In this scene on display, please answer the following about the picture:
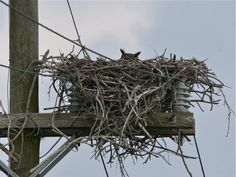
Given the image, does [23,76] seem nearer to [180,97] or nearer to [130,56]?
[130,56]

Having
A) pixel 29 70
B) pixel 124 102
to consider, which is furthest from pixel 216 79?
pixel 29 70

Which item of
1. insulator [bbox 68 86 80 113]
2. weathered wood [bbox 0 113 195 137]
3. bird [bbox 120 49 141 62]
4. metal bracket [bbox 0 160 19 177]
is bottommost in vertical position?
metal bracket [bbox 0 160 19 177]

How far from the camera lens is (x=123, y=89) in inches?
303

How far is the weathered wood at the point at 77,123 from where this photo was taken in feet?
25.1

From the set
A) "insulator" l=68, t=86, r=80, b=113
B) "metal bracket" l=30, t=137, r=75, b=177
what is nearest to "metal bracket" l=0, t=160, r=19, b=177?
"metal bracket" l=30, t=137, r=75, b=177

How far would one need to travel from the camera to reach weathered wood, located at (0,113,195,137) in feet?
25.1

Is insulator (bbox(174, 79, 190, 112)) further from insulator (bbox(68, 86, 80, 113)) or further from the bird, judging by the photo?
insulator (bbox(68, 86, 80, 113))

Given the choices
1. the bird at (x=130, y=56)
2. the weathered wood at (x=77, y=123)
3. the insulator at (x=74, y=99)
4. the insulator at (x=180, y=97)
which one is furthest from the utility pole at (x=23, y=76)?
the insulator at (x=180, y=97)

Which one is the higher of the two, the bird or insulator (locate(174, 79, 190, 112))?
the bird

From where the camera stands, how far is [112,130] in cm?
751

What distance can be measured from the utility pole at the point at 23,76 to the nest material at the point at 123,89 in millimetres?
187

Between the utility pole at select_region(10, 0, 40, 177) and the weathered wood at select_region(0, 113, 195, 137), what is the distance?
10 centimetres

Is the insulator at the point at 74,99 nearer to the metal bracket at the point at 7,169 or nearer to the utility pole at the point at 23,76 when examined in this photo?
the utility pole at the point at 23,76

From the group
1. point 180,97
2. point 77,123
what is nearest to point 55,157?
point 77,123
